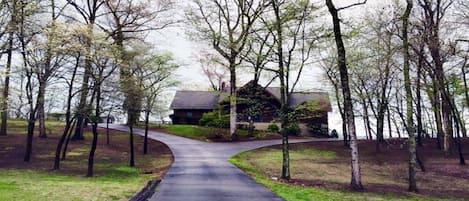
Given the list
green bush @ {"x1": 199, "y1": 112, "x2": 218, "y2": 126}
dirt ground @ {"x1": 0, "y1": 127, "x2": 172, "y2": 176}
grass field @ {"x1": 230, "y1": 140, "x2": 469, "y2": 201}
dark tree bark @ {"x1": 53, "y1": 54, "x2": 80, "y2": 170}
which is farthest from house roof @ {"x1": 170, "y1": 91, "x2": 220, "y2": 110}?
dark tree bark @ {"x1": 53, "y1": 54, "x2": 80, "y2": 170}

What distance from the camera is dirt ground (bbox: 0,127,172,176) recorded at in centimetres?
2403

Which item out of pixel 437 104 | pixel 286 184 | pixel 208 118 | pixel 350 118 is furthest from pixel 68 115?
pixel 208 118

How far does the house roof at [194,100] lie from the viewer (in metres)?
61.4

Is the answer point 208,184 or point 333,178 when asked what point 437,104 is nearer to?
point 333,178

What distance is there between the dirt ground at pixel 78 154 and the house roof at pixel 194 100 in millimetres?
20447

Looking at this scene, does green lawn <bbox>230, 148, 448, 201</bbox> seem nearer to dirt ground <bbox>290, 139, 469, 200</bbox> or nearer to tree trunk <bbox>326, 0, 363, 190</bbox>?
tree trunk <bbox>326, 0, 363, 190</bbox>

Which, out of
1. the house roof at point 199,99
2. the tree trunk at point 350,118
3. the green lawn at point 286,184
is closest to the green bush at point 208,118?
the house roof at point 199,99

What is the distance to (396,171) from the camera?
2623 cm

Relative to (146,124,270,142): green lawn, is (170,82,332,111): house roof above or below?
above

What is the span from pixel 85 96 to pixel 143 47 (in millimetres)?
9405

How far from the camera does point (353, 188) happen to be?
16000 millimetres

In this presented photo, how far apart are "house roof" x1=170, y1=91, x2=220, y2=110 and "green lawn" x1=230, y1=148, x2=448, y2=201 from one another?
1052 inches

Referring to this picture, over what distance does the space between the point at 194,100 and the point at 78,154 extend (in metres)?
33.1

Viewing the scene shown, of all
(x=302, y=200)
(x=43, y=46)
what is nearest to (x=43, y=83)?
(x=43, y=46)
